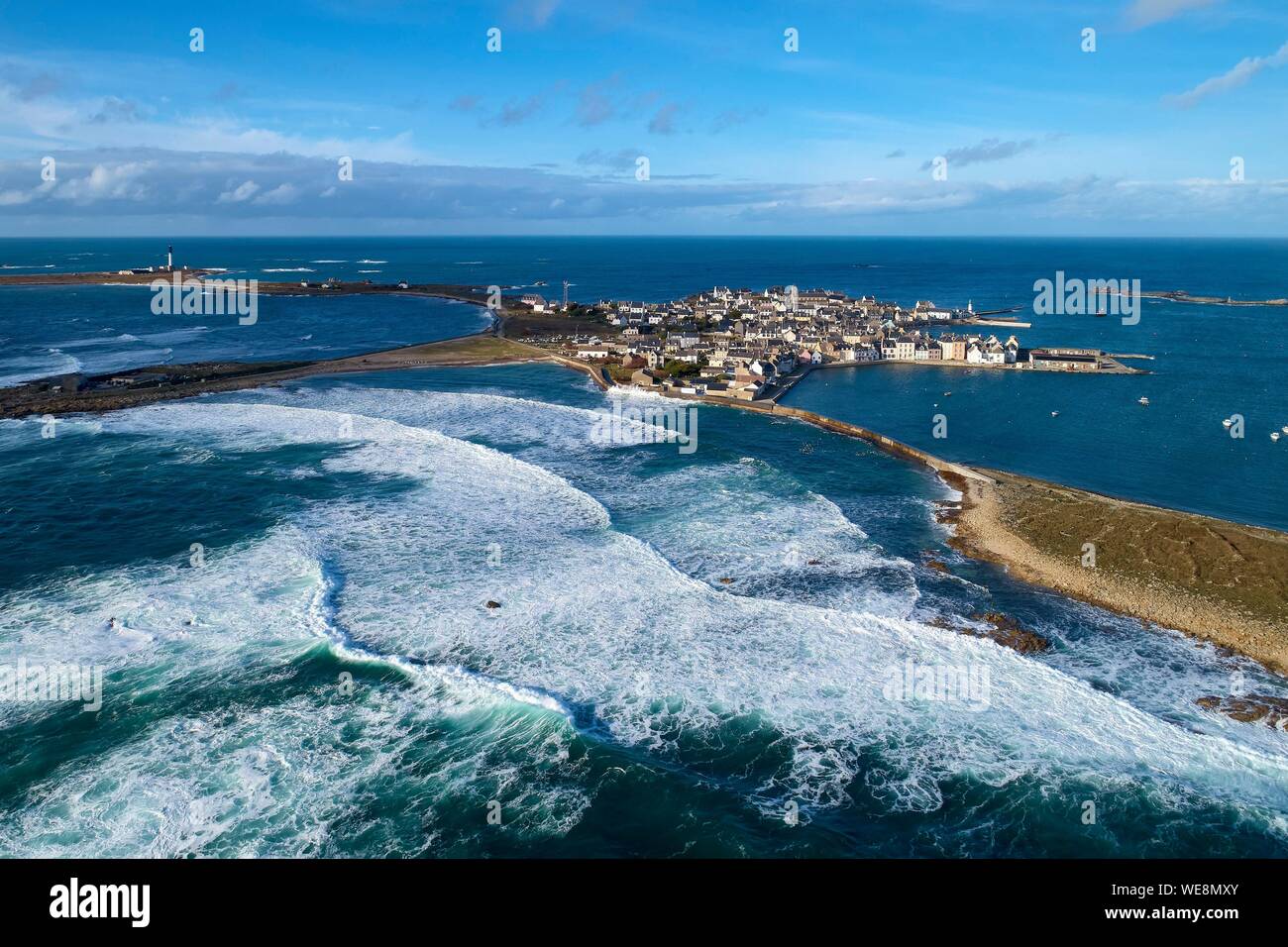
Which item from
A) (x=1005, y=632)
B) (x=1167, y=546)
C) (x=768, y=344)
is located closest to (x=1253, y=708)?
(x=1005, y=632)

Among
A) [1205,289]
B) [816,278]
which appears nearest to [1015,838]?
[1205,289]

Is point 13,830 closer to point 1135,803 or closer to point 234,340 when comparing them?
point 1135,803

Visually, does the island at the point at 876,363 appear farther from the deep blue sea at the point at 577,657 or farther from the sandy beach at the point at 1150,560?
the deep blue sea at the point at 577,657

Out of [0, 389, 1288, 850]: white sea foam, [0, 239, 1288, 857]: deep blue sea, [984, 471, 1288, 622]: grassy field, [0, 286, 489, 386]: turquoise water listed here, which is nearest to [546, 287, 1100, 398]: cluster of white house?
[0, 239, 1288, 857]: deep blue sea

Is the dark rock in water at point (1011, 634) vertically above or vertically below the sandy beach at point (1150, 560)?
below

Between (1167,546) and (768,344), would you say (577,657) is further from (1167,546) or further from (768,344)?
(768,344)

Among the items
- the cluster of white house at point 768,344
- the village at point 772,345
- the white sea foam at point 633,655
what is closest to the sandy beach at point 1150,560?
the white sea foam at point 633,655
